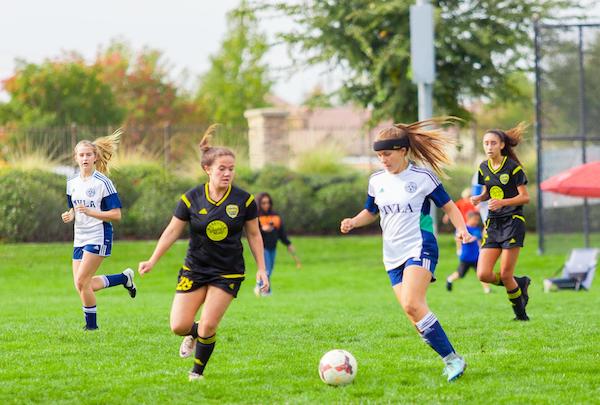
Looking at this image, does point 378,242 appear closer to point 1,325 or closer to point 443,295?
point 443,295

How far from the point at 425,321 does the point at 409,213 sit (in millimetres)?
820

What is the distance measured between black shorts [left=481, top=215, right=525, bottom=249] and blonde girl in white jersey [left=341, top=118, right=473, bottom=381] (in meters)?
2.96

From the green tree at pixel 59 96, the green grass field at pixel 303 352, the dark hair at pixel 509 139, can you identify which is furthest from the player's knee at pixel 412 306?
the green tree at pixel 59 96

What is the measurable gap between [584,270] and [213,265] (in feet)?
37.7

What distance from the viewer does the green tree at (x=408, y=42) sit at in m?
26.7

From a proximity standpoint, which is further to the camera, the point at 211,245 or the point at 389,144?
the point at 389,144

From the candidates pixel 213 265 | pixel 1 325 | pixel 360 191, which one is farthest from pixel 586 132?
pixel 213 265

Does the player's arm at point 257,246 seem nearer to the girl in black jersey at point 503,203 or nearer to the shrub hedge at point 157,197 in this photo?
the girl in black jersey at point 503,203

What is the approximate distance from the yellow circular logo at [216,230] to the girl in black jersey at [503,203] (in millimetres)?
3834

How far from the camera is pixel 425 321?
7.94 m

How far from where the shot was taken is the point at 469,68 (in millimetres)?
27250

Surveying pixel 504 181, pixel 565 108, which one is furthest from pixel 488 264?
pixel 565 108

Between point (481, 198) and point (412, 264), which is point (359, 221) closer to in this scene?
point (412, 264)

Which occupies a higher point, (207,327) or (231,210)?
(231,210)
